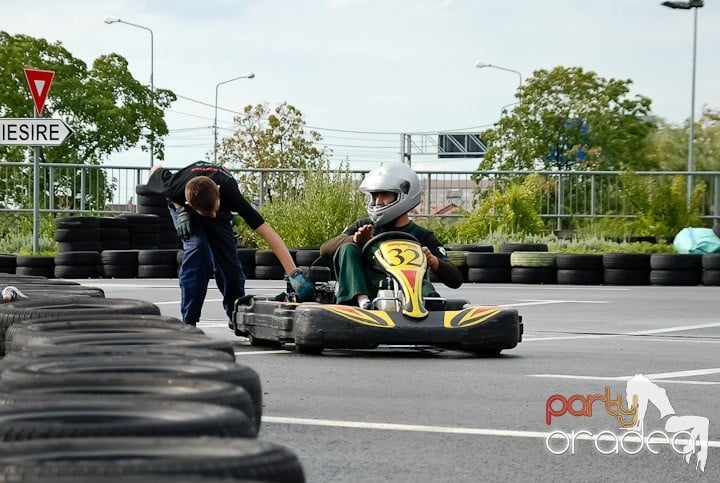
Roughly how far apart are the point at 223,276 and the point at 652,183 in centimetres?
1811

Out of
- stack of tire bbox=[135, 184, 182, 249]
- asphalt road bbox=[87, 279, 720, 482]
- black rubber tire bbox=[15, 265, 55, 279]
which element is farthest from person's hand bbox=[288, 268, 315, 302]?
stack of tire bbox=[135, 184, 182, 249]

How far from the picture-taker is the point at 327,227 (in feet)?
74.1

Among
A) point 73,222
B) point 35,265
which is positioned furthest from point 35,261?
point 73,222

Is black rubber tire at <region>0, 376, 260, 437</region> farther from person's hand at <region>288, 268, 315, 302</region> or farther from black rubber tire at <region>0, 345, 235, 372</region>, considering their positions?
person's hand at <region>288, 268, 315, 302</region>

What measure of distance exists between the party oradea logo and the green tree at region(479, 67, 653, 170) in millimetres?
54093

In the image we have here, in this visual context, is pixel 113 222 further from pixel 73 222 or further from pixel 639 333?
pixel 639 333

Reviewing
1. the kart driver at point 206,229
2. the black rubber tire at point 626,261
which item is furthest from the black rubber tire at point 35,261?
the kart driver at point 206,229

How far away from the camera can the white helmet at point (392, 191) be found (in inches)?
360

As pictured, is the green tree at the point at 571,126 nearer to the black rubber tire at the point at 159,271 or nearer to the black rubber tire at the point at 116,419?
the black rubber tire at the point at 159,271

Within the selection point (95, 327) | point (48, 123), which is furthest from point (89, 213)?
point (95, 327)

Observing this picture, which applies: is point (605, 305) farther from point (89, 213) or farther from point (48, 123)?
point (89, 213)

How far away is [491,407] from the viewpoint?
601 centimetres

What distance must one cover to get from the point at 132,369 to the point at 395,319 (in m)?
4.58

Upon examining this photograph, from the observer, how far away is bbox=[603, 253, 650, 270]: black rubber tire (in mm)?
19953
